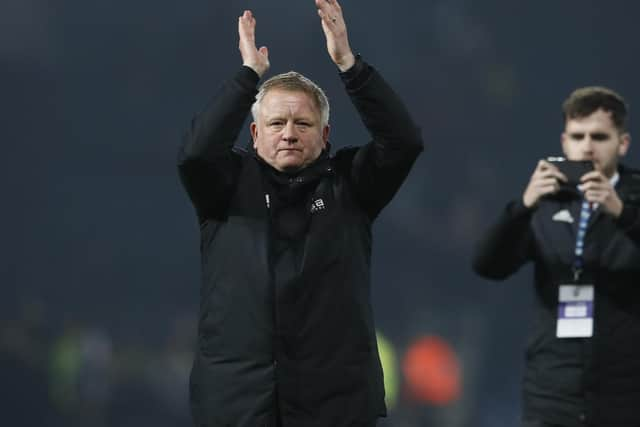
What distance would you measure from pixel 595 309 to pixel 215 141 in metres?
1.33

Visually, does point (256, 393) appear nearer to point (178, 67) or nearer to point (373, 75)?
point (373, 75)

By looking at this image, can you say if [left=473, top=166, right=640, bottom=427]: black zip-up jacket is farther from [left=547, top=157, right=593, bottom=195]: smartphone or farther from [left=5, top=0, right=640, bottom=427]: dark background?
[left=5, top=0, right=640, bottom=427]: dark background

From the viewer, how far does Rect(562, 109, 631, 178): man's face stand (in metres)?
3.25

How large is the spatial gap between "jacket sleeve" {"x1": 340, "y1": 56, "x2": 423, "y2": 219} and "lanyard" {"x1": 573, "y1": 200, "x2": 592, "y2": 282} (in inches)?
31.1

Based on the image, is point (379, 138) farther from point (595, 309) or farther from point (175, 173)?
point (175, 173)

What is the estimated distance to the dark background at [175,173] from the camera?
7.71 m

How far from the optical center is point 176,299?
8.45 m

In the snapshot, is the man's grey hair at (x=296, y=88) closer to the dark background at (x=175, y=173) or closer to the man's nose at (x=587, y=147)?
the man's nose at (x=587, y=147)

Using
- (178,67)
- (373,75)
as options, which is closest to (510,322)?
(178,67)

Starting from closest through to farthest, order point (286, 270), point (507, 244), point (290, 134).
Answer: point (286, 270)
point (290, 134)
point (507, 244)

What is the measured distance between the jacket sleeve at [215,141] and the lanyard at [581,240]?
1191 mm

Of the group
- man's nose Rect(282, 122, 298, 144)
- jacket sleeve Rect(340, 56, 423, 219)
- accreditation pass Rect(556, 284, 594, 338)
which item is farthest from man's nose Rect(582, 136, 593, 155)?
man's nose Rect(282, 122, 298, 144)

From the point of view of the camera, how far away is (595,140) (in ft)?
10.7

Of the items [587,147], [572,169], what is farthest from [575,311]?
[587,147]
